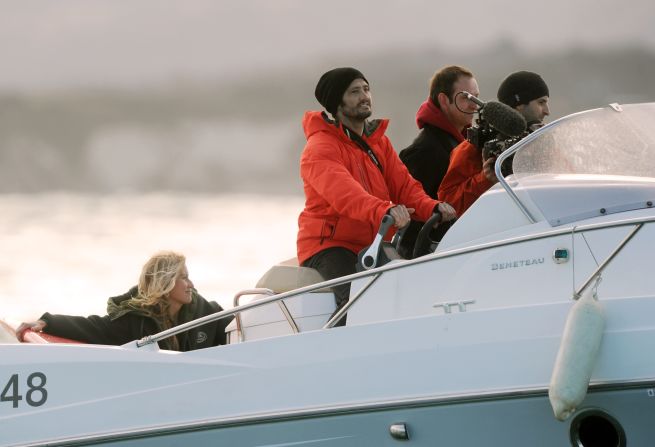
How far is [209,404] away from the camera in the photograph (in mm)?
4980

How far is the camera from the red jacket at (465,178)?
239 inches

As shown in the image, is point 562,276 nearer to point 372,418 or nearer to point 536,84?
point 372,418

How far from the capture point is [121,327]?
622 centimetres

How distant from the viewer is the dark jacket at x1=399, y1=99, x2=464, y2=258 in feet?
22.2

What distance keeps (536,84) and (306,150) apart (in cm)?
136

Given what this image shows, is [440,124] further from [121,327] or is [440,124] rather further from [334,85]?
[121,327]

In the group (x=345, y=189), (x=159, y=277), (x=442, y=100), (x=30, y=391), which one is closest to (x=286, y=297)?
(x=345, y=189)

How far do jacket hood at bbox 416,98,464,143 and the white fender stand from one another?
2.53 m

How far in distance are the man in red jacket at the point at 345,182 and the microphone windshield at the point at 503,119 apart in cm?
44

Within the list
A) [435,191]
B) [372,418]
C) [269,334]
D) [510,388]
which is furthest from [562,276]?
[435,191]

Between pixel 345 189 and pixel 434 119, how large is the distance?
131 cm

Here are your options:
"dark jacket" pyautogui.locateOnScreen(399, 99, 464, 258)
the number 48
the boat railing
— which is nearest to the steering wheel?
the boat railing

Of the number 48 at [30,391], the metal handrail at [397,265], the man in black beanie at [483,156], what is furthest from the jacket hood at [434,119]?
the number 48 at [30,391]

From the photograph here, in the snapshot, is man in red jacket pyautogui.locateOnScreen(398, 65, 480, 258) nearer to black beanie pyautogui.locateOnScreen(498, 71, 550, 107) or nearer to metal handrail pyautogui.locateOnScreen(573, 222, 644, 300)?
black beanie pyautogui.locateOnScreen(498, 71, 550, 107)
